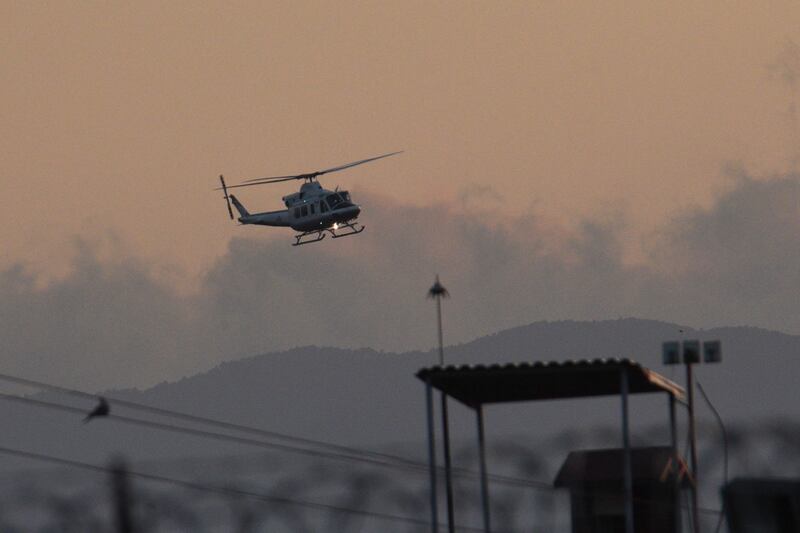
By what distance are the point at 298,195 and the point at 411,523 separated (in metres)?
67.9

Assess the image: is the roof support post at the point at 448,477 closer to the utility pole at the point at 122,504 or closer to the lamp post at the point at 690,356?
the lamp post at the point at 690,356

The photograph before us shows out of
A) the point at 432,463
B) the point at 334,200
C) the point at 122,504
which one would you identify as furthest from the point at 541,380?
the point at 334,200

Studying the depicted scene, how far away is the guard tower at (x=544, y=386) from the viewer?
162 ft

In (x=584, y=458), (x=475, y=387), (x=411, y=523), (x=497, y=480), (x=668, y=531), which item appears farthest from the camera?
(x=584, y=458)

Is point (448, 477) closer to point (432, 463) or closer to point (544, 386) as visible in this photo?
point (544, 386)

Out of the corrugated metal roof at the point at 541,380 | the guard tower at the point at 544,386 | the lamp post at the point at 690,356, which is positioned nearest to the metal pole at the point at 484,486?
the guard tower at the point at 544,386

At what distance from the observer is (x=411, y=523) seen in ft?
157

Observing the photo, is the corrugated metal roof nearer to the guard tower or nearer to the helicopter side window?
the guard tower

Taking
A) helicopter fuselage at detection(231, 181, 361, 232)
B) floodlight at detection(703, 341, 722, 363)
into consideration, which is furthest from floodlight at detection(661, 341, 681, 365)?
helicopter fuselage at detection(231, 181, 361, 232)

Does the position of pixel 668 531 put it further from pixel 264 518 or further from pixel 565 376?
pixel 264 518

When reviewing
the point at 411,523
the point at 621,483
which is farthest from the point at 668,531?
the point at 411,523

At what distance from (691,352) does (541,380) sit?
52.6ft

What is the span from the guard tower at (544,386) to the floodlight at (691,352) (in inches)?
387

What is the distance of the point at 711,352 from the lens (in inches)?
2717
